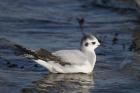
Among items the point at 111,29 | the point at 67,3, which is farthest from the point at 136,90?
the point at 67,3

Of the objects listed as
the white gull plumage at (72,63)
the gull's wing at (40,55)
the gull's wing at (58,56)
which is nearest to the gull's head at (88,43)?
the white gull plumage at (72,63)

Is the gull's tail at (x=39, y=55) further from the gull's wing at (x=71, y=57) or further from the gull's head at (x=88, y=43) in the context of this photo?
the gull's head at (x=88, y=43)

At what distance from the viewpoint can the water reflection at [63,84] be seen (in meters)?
12.7

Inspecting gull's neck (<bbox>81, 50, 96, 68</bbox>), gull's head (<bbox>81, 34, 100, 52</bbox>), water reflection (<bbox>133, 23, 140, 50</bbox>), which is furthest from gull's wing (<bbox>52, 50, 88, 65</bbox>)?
water reflection (<bbox>133, 23, 140, 50</bbox>)

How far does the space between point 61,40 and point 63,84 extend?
326cm

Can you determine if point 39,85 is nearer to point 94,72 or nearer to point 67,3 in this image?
point 94,72

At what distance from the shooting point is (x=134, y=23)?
18.8m

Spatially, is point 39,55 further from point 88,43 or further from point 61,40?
point 61,40

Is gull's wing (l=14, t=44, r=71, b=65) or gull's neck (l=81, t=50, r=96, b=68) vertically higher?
gull's neck (l=81, t=50, r=96, b=68)

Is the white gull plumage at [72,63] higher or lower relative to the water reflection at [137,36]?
lower

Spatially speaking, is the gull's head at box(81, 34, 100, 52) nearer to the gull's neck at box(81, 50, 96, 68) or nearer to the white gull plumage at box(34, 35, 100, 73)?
Result: the gull's neck at box(81, 50, 96, 68)

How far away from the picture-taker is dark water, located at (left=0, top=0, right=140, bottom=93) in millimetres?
13086

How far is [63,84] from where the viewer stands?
13242 mm

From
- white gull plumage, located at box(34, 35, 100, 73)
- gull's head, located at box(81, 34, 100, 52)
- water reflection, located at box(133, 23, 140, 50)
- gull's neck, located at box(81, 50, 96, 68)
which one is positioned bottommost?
white gull plumage, located at box(34, 35, 100, 73)
